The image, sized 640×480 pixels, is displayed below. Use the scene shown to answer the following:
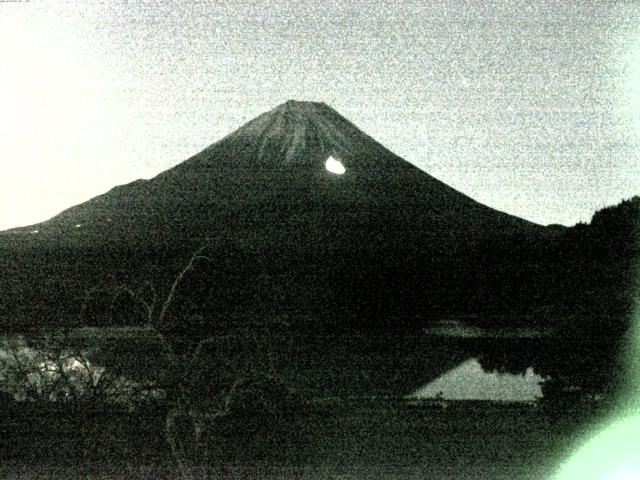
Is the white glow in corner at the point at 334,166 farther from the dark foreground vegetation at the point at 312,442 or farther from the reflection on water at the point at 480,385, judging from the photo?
the dark foreground vegetation at the point at 312,442

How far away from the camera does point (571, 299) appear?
28.3 ft

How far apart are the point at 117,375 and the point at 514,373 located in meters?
6.38

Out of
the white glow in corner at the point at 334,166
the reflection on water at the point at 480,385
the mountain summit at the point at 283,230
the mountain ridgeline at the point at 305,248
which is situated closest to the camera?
the reflection on water at the point at 480,385

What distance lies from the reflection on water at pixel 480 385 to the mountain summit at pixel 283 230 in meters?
2.65

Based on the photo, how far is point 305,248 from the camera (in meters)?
29.0

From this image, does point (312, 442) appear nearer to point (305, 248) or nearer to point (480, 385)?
point (480, 385)

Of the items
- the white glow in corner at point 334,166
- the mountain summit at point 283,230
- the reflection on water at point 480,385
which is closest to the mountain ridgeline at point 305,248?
the mountain summit at point 283,230

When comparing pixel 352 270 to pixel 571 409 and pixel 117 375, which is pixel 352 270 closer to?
pixel 571 409

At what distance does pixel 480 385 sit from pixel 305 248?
17.1m

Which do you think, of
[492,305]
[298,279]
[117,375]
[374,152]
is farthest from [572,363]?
[374,152]

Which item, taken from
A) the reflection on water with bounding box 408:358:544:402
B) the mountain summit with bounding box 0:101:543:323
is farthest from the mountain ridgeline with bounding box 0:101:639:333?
the reflection on water with bounding box 408:358:544:402

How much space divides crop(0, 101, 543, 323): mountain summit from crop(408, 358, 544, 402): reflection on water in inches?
104

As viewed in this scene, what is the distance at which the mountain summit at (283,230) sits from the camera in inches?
758

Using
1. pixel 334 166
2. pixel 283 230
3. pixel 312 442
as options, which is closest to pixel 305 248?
pixel 283 230
